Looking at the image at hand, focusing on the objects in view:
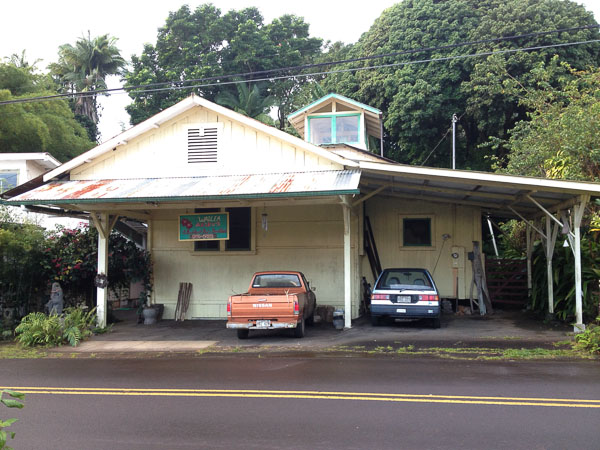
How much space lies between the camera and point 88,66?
157ft

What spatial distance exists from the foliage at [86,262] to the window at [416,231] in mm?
8206

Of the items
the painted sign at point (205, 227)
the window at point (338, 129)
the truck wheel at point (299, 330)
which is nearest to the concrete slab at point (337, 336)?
the truck wheel at point (299, 330)

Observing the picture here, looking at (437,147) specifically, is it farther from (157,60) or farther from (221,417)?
(221,417)

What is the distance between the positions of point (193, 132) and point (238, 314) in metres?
5.79

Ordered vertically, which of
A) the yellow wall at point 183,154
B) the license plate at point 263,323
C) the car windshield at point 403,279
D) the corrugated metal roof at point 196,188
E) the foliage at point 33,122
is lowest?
the license plate at point 263,323

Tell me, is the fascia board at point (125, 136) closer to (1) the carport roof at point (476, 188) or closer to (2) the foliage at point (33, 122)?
(1) the carport roof at point (476, 188)

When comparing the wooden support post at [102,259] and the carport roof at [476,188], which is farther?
the wooden support post at [102,259]

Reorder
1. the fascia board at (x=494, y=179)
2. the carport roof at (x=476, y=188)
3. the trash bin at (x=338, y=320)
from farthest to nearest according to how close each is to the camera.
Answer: the trash bin at (x=338, y=320), the carport roof at (x=476, y=188), the fascia board at (x=494, y=179)

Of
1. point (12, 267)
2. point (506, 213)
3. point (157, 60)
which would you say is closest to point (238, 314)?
point (12, 267)

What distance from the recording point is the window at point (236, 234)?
16297 mm

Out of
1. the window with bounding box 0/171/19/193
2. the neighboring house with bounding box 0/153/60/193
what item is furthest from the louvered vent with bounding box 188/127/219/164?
the window with bounding box 0/171/19/193

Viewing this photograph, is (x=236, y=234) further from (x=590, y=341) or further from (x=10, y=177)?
(x=10, y=177)

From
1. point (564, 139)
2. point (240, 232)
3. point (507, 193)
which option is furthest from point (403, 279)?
point (564, 139)

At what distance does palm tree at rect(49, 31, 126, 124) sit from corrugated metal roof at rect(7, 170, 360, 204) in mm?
35235
